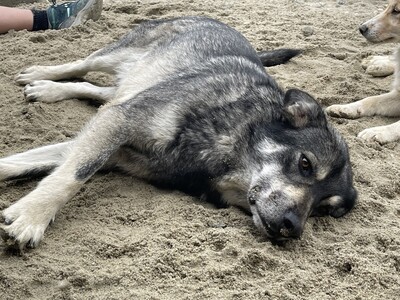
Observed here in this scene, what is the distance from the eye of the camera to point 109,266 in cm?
282

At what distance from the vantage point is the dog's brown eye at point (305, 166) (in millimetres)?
3289

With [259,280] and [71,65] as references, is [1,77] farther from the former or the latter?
[259,280]

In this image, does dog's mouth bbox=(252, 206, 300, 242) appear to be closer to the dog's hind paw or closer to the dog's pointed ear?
the dog's pointed ear

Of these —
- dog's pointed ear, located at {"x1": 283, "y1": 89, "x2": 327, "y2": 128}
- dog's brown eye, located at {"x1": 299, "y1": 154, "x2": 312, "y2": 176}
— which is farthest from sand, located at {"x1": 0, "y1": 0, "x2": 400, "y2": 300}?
dog's pointed ear, located at {"x1": 283, "y1": 89, "x2": 327, "y2": 128}

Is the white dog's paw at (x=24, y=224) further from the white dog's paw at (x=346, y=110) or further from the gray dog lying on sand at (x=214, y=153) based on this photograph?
the white dog's paw at (x=346, y=110)

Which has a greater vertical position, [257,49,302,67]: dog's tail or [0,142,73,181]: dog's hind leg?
[0,142,73,181]: dog's hind leg

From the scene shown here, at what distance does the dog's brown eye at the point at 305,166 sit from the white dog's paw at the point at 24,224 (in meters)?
1.28

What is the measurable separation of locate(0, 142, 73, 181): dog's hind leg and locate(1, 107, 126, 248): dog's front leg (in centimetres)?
18

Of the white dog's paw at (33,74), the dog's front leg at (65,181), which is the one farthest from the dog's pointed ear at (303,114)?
the white dog's paw at (33,74)

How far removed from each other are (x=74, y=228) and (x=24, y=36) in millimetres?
3065

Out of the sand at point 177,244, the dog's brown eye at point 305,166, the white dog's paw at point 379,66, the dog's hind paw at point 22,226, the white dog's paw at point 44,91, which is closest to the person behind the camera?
the sand at point 177,244

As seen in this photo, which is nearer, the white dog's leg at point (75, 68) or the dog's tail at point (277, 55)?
the white dog's leg at point (75, 68)

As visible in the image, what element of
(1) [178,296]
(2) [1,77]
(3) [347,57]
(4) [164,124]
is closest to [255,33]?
(3) [347,57]

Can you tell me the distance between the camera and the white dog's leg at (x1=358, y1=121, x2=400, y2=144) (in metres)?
4.75
